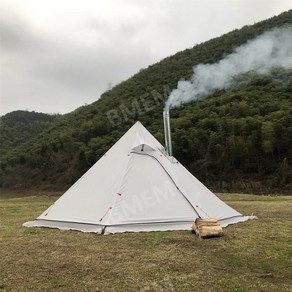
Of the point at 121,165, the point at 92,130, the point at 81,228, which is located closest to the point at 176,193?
the point at 121,165

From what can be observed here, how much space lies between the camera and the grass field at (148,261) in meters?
5.08

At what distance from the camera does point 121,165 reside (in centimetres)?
961

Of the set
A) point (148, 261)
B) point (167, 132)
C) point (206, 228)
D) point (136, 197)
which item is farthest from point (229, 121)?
point (148, 261)

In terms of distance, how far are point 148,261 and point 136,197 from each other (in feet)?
9.49

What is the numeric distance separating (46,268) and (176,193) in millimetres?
3878

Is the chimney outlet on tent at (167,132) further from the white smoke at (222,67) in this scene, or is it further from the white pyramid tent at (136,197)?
the white smoke at (222,67)

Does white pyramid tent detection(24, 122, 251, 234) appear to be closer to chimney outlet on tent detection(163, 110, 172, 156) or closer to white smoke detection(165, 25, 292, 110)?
chimney outlet on tent detection(163, 110, 172, 156)

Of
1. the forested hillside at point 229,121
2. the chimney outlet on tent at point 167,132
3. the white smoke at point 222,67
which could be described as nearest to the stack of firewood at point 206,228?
the chimney outlet on tent at point 167,132

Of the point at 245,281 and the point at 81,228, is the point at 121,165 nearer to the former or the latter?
the point at 81,228

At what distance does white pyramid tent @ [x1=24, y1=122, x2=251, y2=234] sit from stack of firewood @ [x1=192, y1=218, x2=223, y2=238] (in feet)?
1.97

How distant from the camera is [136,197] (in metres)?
8.90

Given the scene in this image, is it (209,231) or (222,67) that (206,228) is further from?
(222,67)

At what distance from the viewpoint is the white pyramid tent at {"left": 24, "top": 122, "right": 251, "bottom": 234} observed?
8570 millimetres

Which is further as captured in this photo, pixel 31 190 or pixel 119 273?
pixel 31 190
